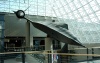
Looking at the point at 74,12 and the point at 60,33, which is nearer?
the point at 60,33

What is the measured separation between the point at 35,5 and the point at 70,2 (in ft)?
35.3

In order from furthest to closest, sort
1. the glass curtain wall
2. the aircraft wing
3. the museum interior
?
the glass curtain wall < the museum interior < the aircraft wing

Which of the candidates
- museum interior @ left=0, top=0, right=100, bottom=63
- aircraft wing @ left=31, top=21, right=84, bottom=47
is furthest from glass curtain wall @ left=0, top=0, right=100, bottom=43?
aircraft wing @ left=31, top=21, right=84, bottom=47

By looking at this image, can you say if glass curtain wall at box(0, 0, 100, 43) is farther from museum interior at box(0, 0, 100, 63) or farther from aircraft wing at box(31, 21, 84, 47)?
aircraft wing at box(31, 21, 84, 47)

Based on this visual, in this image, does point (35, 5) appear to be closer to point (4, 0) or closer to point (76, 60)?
point (4, 0)

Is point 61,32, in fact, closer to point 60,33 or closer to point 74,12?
point 60,33

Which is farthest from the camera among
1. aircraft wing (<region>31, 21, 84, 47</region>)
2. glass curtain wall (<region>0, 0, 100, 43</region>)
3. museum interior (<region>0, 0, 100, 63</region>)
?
glass curtain wall (<region>0, 0, 100, 43</region>)

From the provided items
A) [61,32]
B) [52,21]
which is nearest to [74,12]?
[52,21]

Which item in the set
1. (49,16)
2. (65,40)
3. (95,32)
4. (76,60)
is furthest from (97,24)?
(76,60)

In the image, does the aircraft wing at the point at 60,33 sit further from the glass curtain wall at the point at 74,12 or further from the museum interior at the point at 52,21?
the glass curtain wall at the point at 74,12

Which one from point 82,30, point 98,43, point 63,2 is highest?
point 63,2

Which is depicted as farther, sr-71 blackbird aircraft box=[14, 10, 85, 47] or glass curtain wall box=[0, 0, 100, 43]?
glass curtain wall box=[0, 0, 100, 43]

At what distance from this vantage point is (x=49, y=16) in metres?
49.3

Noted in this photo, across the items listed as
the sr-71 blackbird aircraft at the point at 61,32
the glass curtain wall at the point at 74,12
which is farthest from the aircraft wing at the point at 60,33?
the glass curtain wall at the point at 74,12
